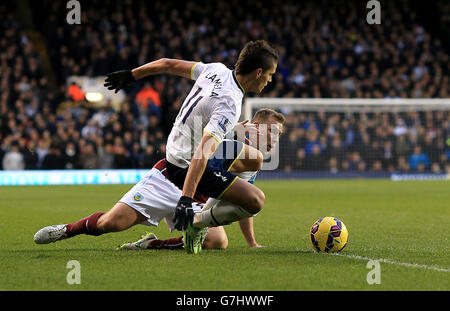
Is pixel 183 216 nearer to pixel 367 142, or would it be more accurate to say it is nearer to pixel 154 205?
pixel 154 205

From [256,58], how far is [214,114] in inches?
24.9

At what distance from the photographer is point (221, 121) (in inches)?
216

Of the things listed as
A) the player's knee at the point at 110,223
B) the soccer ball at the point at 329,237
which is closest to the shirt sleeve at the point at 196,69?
the player's knee at the point at 110,223

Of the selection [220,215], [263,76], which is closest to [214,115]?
[263,76]

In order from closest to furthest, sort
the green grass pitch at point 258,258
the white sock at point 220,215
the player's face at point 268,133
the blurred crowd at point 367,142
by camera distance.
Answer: the green grass pitch at point 258,258
the white sock at point 220,215
the player's face at point 268,133
the blurred crowd at point 367,142

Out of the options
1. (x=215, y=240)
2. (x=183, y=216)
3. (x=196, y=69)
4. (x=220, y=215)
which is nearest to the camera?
(x=183, y=216)

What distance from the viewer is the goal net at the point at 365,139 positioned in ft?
73.4

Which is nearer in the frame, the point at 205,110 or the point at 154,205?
the point at 205,110

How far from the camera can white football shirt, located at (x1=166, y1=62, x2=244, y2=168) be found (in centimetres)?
559

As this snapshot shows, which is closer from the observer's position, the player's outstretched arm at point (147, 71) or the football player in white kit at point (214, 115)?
the football player in white kit at point (214, 115)

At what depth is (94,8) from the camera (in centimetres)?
2494

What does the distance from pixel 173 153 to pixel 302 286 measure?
78.1 inches

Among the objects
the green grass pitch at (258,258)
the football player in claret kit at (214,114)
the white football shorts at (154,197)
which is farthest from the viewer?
the white football shorts at (154,197)

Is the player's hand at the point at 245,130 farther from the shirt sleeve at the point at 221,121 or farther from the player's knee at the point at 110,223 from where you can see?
the player's knee at the point at 110,223
